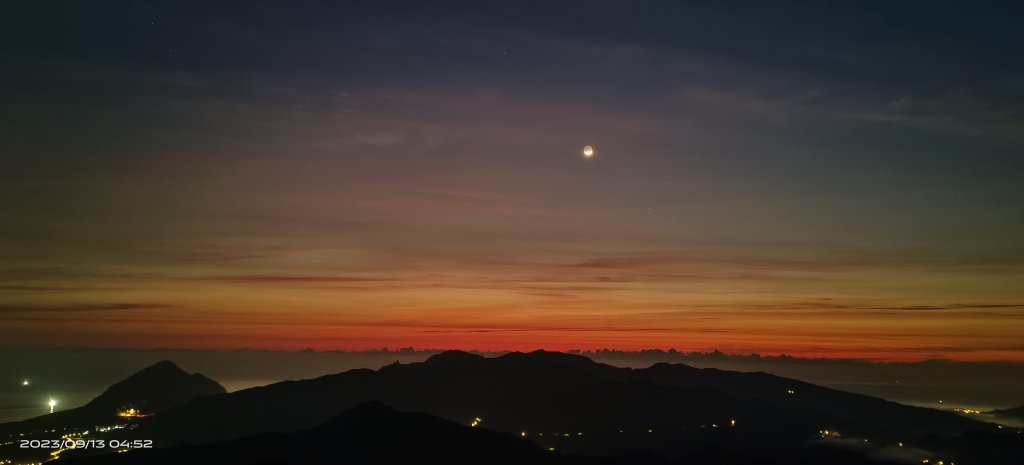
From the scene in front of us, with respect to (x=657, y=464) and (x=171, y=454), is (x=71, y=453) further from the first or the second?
(x=657, y=464)

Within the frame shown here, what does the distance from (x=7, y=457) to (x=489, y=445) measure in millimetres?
127442

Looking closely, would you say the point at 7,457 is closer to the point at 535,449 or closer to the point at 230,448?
the point at 230,448

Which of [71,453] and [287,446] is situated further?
[71,453]

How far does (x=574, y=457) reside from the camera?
177125 millimetres

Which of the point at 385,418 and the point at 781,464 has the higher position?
the point at 385,418

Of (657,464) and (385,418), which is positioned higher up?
(385,418)

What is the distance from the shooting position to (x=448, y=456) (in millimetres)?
173250

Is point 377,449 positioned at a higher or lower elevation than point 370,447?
lower

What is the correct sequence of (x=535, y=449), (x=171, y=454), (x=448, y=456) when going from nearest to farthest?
(x=171, y=454)
(x=448, y=456)
(x=535, y=449)

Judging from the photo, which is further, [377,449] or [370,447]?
[370,447]

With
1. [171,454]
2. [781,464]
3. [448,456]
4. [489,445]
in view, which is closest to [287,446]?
[171,454]

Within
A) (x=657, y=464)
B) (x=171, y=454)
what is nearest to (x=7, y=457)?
(x=171, y=454)

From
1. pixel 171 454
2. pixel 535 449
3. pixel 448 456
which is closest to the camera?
pixel 171 454

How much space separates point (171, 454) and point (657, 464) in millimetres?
115550
